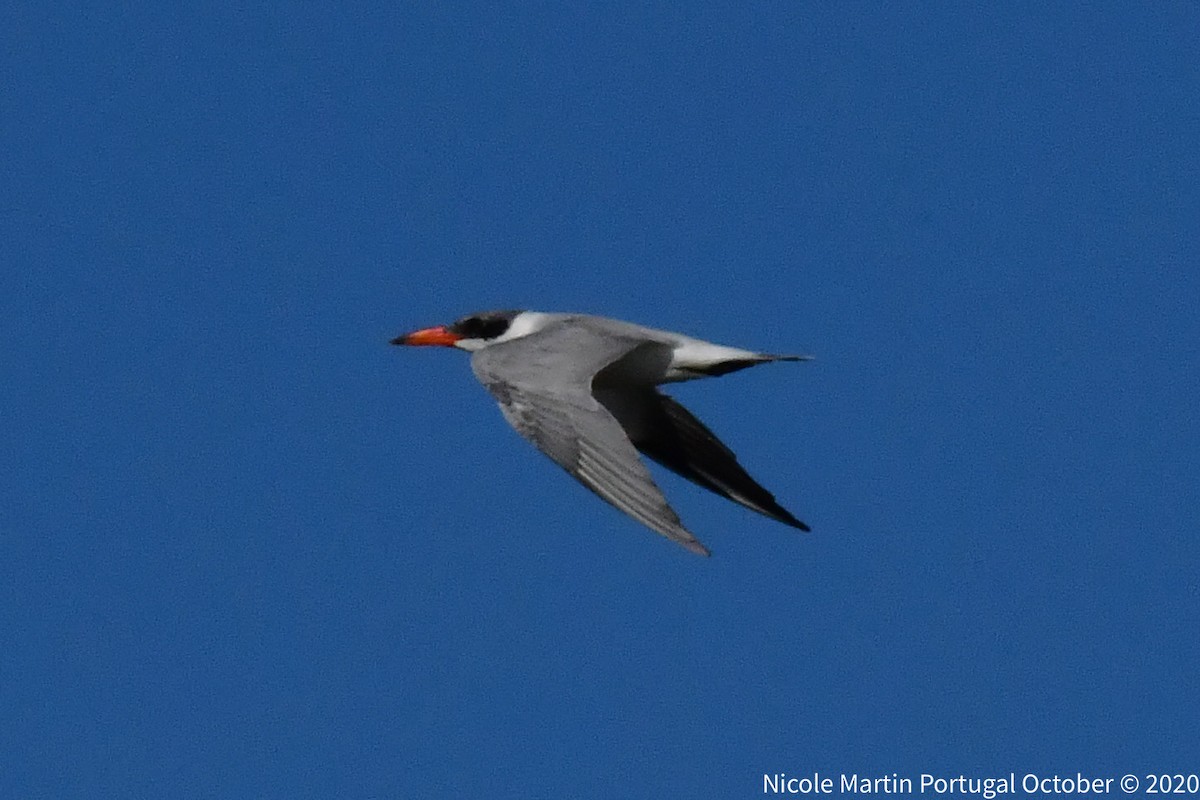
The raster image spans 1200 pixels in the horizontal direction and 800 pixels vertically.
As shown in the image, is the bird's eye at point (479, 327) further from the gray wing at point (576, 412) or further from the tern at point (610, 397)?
the gray wing at point (576, 412)

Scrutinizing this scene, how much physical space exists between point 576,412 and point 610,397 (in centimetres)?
209

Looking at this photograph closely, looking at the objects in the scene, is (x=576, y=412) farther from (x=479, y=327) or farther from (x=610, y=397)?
(x=479, y=327)

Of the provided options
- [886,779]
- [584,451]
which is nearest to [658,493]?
[584,451]

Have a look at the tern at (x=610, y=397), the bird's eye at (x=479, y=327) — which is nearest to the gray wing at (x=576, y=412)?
the tern at (x=610, y=397)

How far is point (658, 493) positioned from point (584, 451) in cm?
57

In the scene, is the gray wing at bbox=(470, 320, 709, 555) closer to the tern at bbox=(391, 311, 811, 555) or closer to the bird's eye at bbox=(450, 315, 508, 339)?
the tern at bbox=(391, 311, 811, 555)

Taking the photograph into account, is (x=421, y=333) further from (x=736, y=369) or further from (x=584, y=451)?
(x=584, y=451)

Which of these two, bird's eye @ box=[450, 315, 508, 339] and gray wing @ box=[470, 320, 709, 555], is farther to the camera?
bird's eye @ box=[450, 315, 508, 339]

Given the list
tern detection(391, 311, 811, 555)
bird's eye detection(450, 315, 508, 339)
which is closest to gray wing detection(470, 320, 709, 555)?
tern detection(391, 311, 811, 555)

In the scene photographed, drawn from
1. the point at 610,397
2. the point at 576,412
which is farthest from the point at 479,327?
the point at 576,412

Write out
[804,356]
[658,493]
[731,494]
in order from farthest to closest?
[731,494], [804,356], [658,493]

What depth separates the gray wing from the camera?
10.1 metres

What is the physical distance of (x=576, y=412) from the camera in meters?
10.7

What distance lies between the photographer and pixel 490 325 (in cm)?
1324
